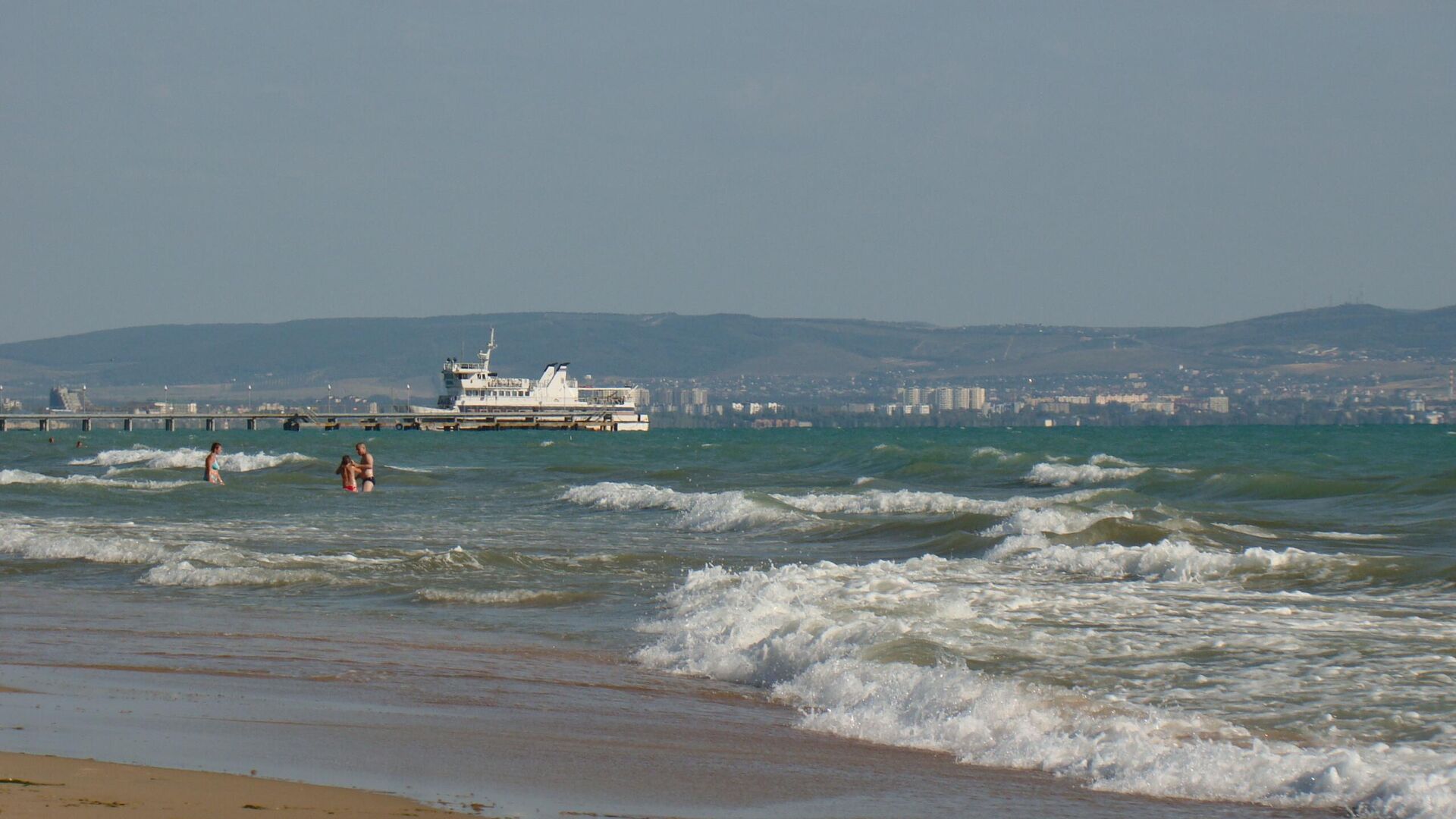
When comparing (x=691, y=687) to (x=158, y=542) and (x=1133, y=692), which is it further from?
(x=158, y=542)

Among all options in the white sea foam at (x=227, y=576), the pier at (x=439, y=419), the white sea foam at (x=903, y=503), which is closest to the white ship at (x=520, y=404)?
the pier at (x=439, y=419)

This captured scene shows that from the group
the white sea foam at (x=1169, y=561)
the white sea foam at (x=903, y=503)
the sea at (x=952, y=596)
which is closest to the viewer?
the sea at (x=952, y=596)

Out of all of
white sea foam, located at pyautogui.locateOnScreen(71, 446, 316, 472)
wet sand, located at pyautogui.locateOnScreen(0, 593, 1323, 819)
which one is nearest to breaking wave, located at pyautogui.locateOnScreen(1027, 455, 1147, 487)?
white sea foam, located at pyautogui.locateOnScreen(71, 446, 316, 472)

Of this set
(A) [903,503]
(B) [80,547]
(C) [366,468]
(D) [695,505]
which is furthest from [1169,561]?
(C) [366,468]

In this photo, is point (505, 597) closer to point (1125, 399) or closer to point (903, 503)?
point (903, 503)

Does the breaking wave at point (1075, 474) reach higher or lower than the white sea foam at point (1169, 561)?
lower

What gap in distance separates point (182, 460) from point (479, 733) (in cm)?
4297

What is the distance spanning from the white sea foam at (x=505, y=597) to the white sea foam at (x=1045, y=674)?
36.3 inches

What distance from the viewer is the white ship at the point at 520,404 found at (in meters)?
108

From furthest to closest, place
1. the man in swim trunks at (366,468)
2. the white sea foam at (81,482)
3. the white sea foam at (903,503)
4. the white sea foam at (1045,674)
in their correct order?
the white sea foam at (81,482) → the man in swim trunks at (366,468) → the white sea foam at (903,503) → the white sea foam at (1045,674)

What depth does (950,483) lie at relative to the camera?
114 feet

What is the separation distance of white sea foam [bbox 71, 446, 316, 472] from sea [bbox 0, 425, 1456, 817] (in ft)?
46.8

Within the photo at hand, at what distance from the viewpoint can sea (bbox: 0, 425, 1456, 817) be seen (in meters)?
Result: 7.18

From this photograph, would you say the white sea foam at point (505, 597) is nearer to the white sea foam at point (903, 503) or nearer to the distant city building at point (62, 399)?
→ the white sea foam at point (903, 503)
